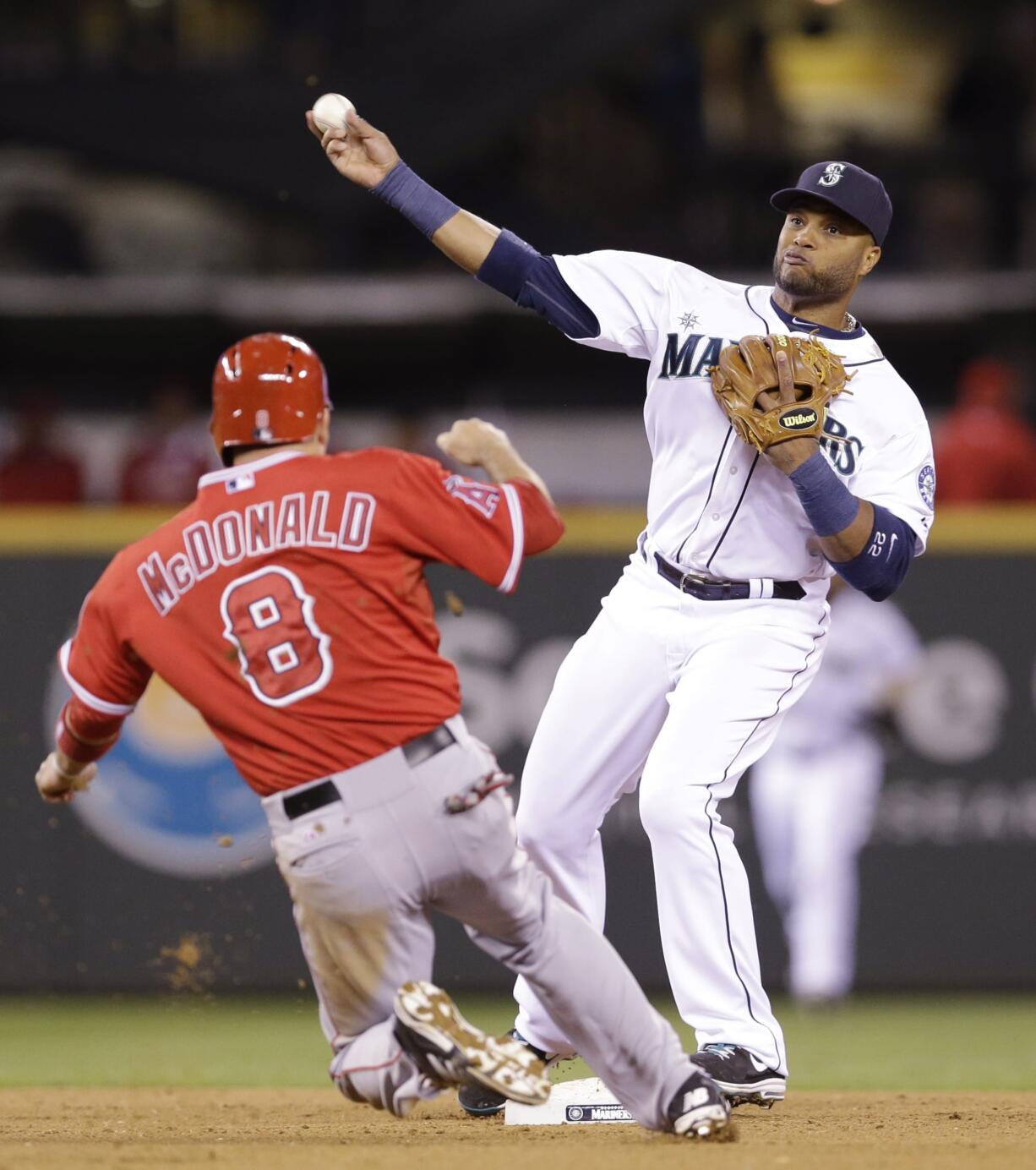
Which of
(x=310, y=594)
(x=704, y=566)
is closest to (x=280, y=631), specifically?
(x=310, y=594)

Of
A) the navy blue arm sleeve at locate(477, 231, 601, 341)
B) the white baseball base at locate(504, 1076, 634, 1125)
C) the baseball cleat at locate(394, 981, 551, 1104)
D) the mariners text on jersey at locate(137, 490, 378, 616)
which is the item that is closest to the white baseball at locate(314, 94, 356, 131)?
the navy blue arm sleeve at locate(477, 231, 601, 341)

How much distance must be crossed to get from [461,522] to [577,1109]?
5.90ft

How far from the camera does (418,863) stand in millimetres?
3836

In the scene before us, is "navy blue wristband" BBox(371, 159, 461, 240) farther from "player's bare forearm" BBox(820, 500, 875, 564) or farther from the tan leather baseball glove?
"player's bare forearm" BBox(820, 500, 875, 564)

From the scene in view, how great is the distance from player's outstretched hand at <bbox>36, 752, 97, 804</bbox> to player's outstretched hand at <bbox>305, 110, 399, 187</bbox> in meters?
1.58

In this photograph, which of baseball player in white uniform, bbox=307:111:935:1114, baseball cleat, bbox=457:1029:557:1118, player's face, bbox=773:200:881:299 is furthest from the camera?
baseball cleat, bbox=457:1029:557:1118

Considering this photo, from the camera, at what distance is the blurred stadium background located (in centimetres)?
827

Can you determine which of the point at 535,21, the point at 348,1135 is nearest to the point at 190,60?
the point at 535,21

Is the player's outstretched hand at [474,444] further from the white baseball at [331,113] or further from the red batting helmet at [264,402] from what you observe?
the white baseball at [331,113]

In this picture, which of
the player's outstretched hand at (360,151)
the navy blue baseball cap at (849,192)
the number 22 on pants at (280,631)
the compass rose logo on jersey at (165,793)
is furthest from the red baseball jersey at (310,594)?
the compass rose logo on jersey at (165,793)

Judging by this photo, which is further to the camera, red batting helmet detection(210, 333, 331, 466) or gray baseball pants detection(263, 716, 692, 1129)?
red batting helmet detection(210, 333, 331, 466)

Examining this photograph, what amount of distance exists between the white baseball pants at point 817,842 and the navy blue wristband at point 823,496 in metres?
3.97

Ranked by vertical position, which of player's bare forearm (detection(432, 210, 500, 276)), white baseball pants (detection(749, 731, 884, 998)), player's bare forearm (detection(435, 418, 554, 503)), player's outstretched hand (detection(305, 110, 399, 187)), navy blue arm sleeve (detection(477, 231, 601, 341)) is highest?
player's outstretched hand (detection(305, 110, 399, 187))

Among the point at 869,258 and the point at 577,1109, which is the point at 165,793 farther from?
the point at 869,258
